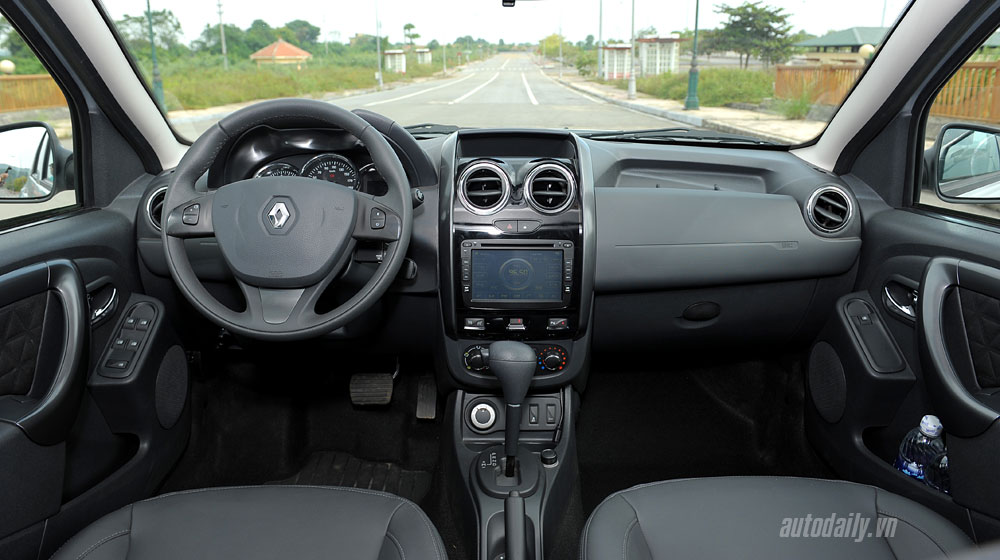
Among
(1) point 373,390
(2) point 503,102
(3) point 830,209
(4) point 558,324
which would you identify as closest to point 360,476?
(1) point 373,390

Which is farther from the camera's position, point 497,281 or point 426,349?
point 426,349

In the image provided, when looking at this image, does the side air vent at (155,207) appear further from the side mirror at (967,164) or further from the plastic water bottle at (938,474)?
the side mirror at (967,164)

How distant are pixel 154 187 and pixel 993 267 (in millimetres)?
2566

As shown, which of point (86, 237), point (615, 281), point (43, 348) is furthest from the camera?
point (615, 281)

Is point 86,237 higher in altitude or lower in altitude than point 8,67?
lower

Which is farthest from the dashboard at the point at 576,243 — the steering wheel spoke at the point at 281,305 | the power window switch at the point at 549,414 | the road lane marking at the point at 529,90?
the road lane marking at the point at 529,90

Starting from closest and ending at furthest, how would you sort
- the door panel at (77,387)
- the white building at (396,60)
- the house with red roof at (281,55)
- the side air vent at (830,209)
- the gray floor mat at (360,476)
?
1. the door panel at (77,387)
2. the side air vent at (830,209)
3. the gray floor mat at (360,476)
4. the white building at (396,60)
5. the house with red roof at (281,55)

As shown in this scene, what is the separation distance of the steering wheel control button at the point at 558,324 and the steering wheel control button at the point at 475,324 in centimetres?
21

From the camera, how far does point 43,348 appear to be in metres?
1.80

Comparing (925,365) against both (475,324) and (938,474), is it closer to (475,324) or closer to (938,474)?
(938,474)

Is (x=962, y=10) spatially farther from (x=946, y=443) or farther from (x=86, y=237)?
(x=86, y=237)

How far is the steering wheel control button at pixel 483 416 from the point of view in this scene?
2404mm

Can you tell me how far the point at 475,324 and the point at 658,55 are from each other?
2693mm

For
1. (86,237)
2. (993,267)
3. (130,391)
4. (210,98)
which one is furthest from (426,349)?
(993,267)
